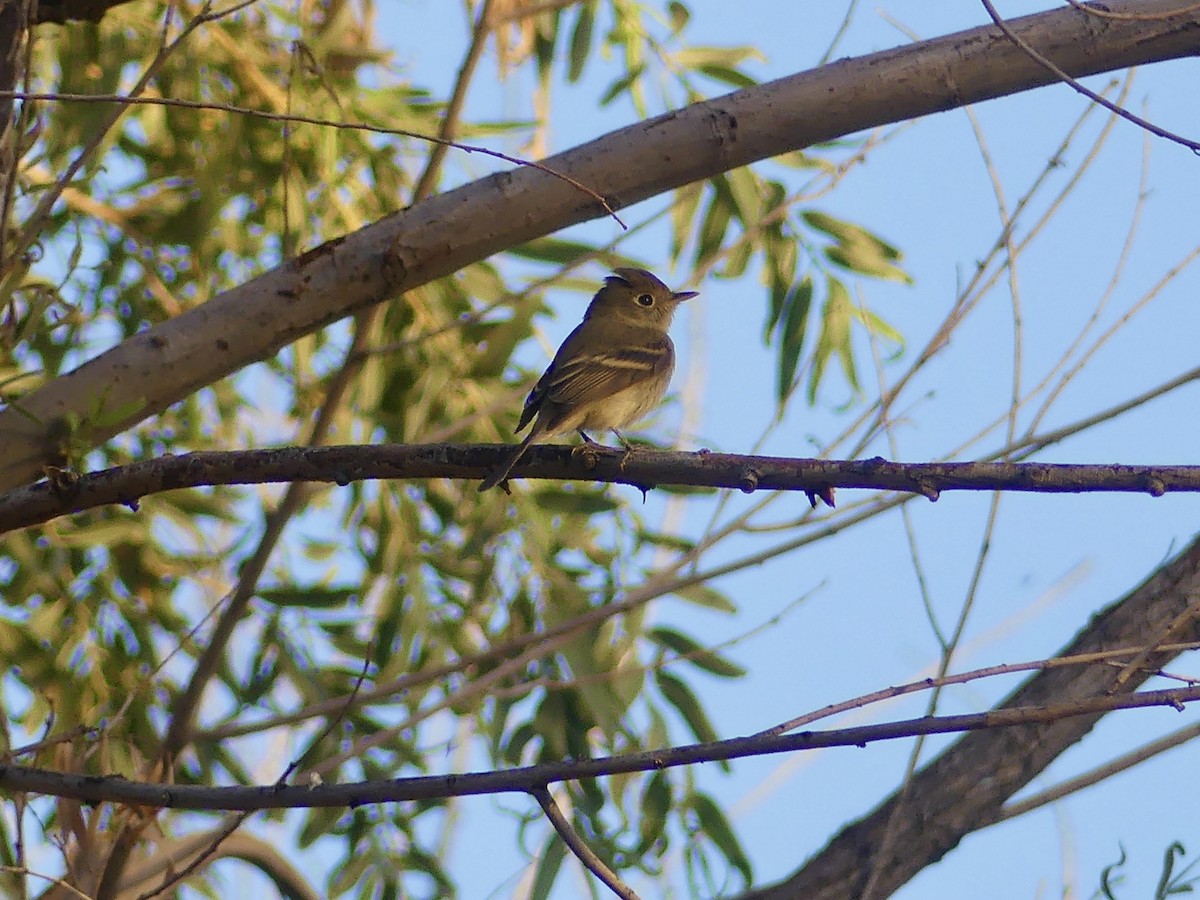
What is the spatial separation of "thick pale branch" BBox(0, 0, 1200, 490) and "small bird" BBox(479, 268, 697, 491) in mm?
585

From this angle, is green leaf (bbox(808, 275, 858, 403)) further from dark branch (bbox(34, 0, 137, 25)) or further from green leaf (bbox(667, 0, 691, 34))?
dark branch (bbox(34, 0, 137, 25))

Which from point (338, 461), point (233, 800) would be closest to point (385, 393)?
point (338, 461)

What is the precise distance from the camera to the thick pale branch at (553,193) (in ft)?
9.20

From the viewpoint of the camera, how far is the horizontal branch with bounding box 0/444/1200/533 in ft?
7.09

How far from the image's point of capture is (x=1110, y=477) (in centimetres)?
214

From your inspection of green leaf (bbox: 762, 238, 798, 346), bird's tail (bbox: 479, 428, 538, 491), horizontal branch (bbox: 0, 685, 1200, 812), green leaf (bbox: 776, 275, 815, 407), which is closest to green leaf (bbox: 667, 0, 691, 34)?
green leaf (bbox: 762, 238, 798, 346)

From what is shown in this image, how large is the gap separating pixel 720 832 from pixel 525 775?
1930 millimetres

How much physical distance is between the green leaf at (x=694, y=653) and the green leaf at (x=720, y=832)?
12.2 inches

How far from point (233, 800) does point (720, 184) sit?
2573 mm

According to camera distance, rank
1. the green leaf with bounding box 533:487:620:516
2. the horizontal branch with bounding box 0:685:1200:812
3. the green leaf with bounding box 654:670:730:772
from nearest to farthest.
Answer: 1. the horizontal branch with bounding box 0:685:1200:812
2. the green leaf with bounding box 654:670:730:772
3. the green leaf with bounding box 533:487:620:516

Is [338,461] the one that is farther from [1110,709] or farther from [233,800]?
[1110,709]

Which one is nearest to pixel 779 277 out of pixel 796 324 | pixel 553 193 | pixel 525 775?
pixel 796 324

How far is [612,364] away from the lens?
4.04 m

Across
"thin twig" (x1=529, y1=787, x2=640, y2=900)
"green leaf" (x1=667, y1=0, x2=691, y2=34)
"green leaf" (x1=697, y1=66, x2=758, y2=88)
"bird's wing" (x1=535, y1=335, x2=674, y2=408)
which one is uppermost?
"green leaf" (x1=667, y1=0, x2=691, y2=34)
